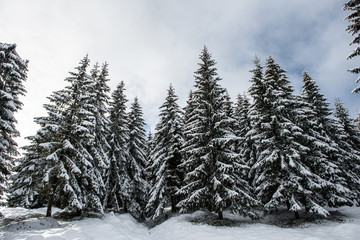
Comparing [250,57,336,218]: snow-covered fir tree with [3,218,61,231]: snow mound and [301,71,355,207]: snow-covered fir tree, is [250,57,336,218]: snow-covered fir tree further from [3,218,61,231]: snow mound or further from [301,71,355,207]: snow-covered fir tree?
[3,218,61,231]: snow mound

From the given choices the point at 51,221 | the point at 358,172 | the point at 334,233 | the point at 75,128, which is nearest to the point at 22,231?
the point at 51,221

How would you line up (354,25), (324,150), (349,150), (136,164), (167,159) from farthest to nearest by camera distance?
(136,164), (349,150), (167,159), (324,150), (354,25)

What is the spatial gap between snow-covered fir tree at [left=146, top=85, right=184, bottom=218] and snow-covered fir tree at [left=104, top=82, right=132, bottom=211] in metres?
3.22

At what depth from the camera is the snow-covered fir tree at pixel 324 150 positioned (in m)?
17.0

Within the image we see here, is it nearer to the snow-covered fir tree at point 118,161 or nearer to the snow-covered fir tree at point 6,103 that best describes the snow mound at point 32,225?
the snow-covered fir tree at point 6,103

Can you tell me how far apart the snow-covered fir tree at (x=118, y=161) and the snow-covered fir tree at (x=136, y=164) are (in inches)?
24.9

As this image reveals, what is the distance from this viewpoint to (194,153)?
17.2 metres

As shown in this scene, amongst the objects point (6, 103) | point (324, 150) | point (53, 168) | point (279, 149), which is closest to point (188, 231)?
point (279, 149)

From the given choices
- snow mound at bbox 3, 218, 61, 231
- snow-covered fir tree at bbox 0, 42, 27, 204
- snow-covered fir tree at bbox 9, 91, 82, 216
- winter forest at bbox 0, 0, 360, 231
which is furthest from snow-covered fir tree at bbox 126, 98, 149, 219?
snow-covered fir tree at bbox 0, 42, 27, 204

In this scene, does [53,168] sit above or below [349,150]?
below

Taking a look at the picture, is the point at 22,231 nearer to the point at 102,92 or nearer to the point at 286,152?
the point at 102,92

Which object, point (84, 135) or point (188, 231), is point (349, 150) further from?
point (84, 135)

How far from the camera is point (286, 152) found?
1648cm

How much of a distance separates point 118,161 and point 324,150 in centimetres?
2221
